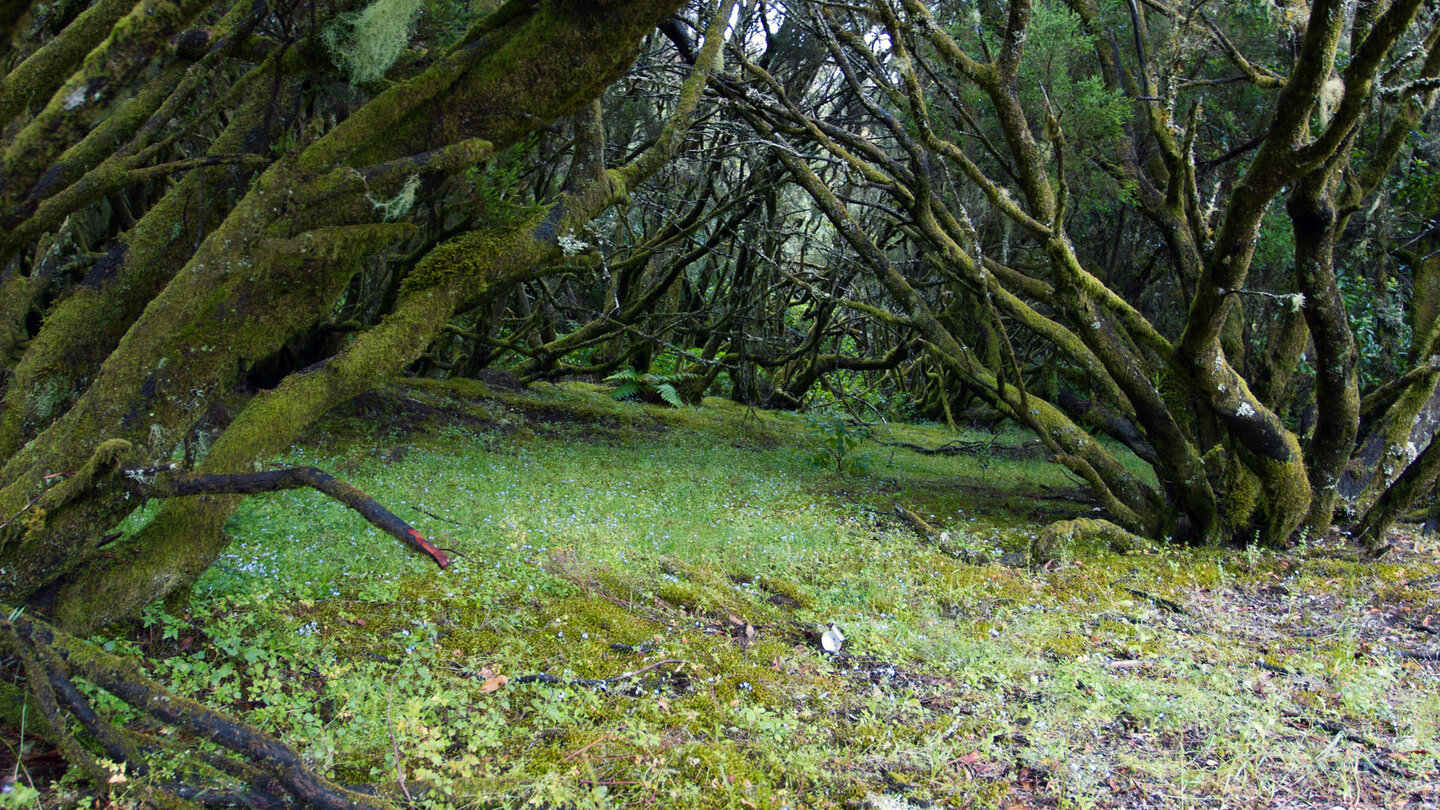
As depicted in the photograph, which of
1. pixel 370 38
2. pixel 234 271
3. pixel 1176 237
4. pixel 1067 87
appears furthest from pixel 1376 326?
pixel 234 271

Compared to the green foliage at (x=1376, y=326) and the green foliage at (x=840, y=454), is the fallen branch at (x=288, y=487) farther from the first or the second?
the green foliage at (x=1376, y=326)

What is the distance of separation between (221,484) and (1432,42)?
314 inches

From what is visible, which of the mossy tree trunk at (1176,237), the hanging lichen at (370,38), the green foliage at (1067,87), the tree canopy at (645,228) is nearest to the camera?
the tree canopy at (645,228)

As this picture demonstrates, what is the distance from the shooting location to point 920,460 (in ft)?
32.5

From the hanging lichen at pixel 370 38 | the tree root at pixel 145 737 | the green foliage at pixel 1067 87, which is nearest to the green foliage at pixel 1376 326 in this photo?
the green foliage at pixel 1067 87

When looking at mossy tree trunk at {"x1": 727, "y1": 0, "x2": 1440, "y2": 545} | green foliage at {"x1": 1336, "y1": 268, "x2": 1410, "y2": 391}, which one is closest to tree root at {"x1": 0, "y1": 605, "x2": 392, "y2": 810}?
mossy tree trunk at {"x1": 727, "y1": 0, "x2": 1440, "y2": 545}

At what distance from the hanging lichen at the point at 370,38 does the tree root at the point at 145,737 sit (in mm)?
2570

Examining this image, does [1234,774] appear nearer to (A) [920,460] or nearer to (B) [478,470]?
(B) [478,470]

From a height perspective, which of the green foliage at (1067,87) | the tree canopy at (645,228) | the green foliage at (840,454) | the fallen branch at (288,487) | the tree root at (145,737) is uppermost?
the green foliage at (1067,87)

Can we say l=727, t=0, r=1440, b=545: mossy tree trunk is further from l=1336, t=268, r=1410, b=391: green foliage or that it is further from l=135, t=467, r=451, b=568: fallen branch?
l=135, t=467, r=451, b=568: fallen branch

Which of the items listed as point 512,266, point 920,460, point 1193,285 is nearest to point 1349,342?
point 1193,285

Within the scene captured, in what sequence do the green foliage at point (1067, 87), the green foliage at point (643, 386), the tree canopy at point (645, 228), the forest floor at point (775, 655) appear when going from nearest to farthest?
1. the forest floor at point (775, 655)
2. the tree canopy at point (645, 228)
3. the green foliage at point (1067, 87)
4. the green foliage at point (643, 386)

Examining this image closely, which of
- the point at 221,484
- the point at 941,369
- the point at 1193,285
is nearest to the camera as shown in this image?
the point at 221,484

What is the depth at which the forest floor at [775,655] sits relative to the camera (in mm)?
2834
